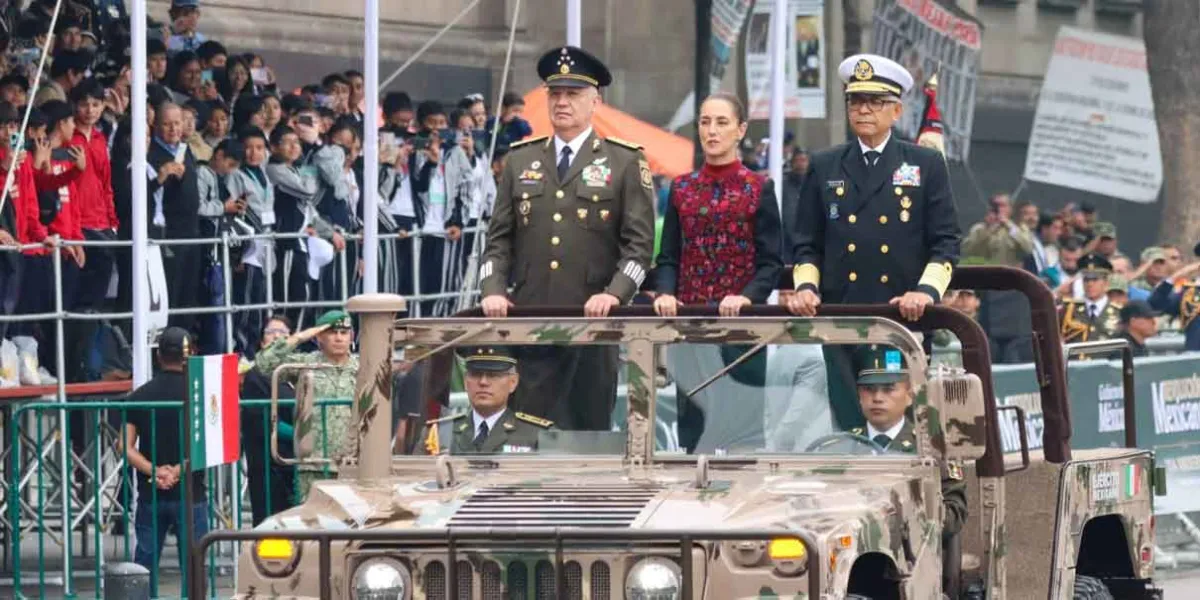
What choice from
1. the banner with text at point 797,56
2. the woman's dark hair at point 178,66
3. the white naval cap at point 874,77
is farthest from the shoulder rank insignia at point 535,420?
the banner with text at point 797,56

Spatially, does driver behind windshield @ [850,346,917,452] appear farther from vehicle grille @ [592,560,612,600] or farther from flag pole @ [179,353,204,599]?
flag pole @ [179,353,204,599]

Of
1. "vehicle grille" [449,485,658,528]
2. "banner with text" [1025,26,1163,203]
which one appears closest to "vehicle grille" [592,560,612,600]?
"vehicle grille" [449,485,658,528]

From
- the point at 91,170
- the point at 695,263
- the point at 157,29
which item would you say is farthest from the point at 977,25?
the point at 695,263

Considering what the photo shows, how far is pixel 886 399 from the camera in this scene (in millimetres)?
9359

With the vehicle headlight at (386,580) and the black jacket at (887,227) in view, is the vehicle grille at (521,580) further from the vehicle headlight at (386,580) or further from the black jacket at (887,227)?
the black jacket at (887,227)

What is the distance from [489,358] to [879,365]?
1.39 metres

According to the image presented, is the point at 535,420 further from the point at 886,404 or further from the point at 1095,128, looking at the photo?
the point at 1095,128

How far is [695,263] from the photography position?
10.7m

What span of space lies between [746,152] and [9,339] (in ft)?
42.4

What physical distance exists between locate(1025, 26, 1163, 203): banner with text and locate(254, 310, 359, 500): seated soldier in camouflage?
19921 mm

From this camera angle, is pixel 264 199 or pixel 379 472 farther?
pixel 264 199

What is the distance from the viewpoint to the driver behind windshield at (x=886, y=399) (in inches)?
368

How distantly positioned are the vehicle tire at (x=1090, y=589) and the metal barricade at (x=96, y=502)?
383 cm

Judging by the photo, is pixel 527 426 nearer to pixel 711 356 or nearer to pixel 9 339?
pixel 711 356
